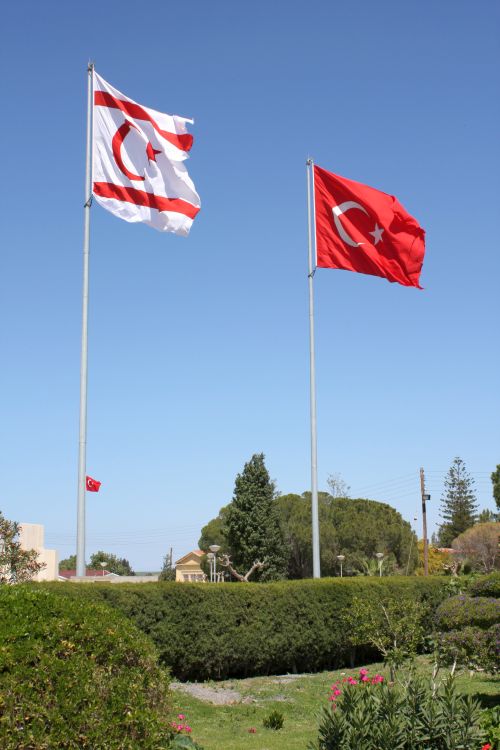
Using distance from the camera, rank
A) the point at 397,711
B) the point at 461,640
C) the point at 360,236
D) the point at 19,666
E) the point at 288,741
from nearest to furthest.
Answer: the point at 19,666
the point at 397,711
the point at 288,741
the point at 461,640
the point at 360,236

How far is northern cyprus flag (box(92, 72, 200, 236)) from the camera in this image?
49.9 feet

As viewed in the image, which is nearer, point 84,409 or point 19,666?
point 19,666

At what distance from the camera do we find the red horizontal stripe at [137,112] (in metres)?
15.5

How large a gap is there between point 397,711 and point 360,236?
12302mm

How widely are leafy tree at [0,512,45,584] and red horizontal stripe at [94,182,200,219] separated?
8.82 metres

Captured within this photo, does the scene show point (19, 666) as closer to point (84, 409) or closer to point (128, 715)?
point (128, 715)

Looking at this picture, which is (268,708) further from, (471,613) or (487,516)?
(487,516)

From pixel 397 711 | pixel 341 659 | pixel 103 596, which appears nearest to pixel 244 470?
pixel 341 659

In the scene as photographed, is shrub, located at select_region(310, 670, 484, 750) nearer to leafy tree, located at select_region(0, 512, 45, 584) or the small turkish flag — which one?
the small turkish flag

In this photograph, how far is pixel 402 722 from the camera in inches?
276

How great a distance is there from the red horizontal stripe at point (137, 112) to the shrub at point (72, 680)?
11.2 meters

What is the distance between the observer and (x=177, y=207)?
51.7 ft

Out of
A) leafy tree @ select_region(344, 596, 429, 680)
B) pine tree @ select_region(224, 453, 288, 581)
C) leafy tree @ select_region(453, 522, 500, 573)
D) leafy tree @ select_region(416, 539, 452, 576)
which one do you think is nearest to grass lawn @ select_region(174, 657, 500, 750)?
leafy tree @ select_region(344, 596, 429, 680)

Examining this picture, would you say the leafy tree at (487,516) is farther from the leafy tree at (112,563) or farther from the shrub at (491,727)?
the shrub at (491,727)
